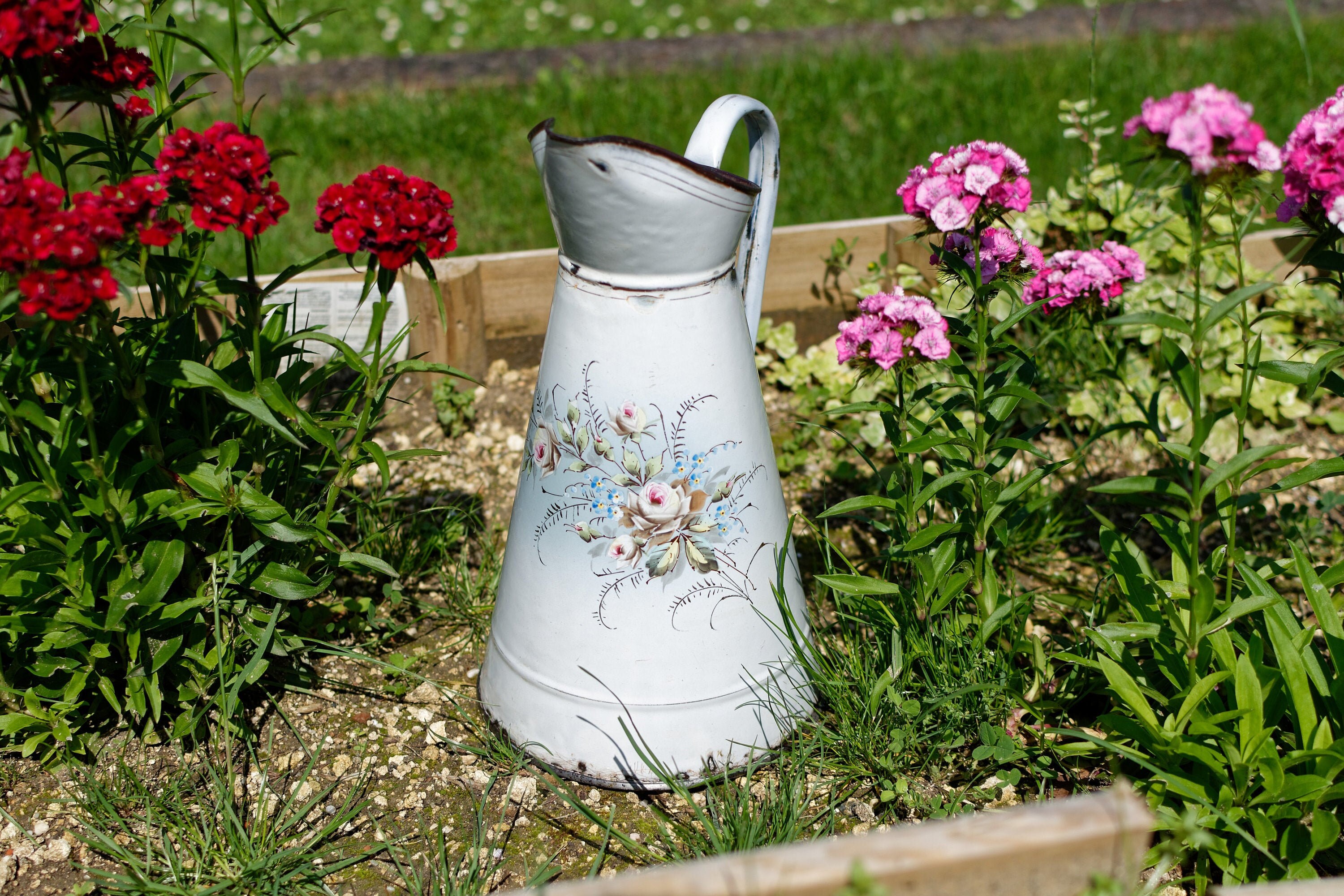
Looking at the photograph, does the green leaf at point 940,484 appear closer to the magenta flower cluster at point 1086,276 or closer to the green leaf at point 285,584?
the magenta flower cluster at point 1086,276

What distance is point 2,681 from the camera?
1.85m

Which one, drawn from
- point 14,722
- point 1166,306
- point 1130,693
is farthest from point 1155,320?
point 14,722

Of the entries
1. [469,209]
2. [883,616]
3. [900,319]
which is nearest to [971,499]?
[883,616]

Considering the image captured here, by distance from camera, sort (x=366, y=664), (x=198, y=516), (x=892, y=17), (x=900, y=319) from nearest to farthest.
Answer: (x=900, y=319)
(x=198, y=516)
(x=366, y=664)
(x=892, y=17)

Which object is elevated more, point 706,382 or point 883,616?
point 706,382

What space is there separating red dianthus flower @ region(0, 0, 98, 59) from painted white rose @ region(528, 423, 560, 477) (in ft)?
2.86

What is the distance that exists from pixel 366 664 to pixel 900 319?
A: 1.30m

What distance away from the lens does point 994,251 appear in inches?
68.2

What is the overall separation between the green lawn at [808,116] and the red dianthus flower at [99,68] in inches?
79.3

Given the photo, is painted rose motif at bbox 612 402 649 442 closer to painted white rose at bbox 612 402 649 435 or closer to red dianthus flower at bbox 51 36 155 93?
painted white rose at bbox 612 402 649 435

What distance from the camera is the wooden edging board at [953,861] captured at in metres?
1.14

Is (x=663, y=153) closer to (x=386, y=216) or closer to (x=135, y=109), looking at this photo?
(x=386, y=216)

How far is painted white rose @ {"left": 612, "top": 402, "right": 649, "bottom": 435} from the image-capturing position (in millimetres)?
1748

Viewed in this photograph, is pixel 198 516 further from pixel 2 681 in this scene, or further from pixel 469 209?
pixel 469 209
